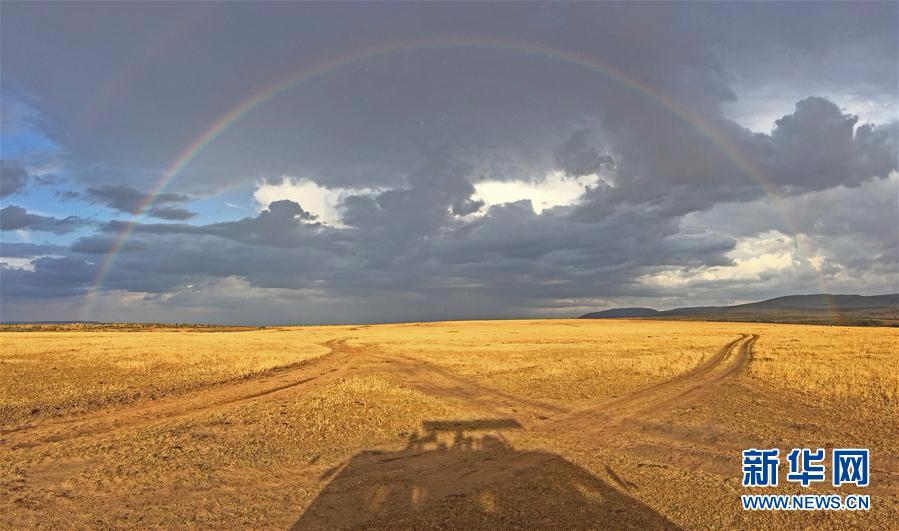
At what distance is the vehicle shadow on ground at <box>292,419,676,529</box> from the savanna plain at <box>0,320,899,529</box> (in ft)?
0.16

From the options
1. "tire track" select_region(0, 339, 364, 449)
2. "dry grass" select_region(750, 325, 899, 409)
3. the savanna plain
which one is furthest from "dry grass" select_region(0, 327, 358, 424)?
"dry grass" select_region(750, 325, 899, 409)

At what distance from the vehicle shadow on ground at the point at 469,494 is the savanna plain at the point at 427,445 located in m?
0.05

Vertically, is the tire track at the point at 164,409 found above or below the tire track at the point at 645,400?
below

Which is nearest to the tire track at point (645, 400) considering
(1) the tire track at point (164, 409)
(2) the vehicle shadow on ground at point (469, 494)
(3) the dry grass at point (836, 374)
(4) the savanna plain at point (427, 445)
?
(4) the savanna plain at point (427, 445)

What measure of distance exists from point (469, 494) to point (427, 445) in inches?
157

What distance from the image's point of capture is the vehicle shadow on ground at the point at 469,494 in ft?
30.2

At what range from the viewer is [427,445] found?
14305 mm

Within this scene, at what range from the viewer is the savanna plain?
379 inches

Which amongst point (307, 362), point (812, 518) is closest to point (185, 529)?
point (812, 518)

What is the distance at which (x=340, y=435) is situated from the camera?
15.2 m

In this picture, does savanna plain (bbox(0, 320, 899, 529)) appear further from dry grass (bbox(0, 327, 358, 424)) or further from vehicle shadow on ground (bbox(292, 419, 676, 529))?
dry grass (bbox(0, 327, 358, 424))

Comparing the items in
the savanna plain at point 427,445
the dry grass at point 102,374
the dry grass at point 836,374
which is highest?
the dry grass at point 836,374

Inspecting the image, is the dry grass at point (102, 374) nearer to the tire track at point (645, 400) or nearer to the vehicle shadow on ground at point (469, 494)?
the vehicle shadow on ground at point (469, 494)

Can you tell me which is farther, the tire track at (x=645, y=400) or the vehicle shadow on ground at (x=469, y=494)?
the tire track at (x=645, y=400)
